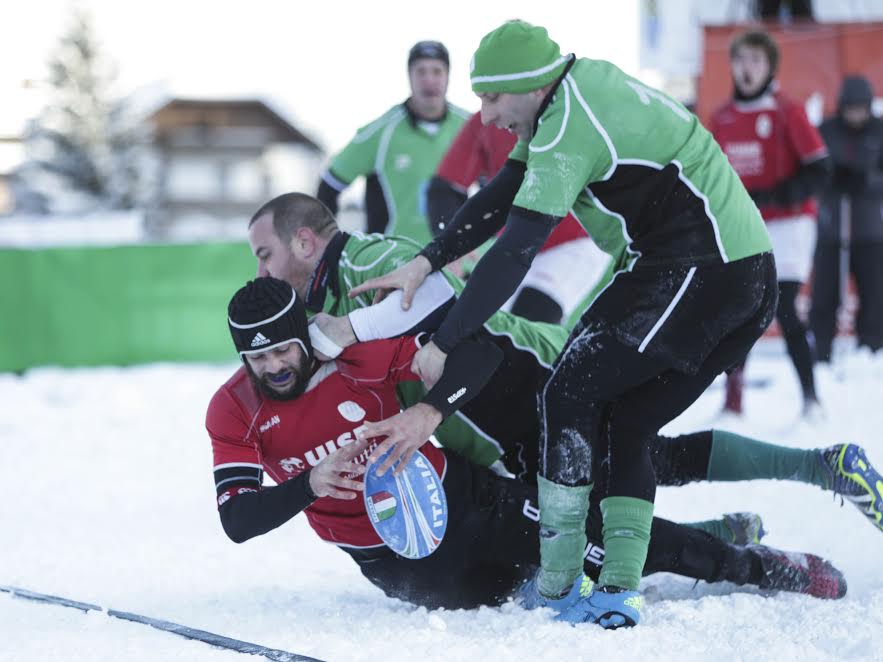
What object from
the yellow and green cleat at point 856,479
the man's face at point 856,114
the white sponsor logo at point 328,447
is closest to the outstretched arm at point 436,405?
the white sponsor logo at point 328,447

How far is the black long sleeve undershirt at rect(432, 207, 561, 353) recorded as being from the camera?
2.73 metres

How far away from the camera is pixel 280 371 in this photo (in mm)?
3033

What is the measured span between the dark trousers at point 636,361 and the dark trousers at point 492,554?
324mm

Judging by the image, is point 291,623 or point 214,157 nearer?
point 291,623

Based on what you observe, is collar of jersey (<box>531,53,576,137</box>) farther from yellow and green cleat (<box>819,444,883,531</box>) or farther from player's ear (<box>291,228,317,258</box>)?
yellow and green cleat (<box>819,444,883,531</box>)

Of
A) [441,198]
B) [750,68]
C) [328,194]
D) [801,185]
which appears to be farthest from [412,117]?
[801,185]

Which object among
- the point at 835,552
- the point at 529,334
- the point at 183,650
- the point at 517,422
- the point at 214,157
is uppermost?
the point at 529,334

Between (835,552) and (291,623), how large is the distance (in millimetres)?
1932

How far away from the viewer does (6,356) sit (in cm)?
1020

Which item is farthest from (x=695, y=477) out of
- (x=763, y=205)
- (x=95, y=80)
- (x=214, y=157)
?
(x=214, y=157)

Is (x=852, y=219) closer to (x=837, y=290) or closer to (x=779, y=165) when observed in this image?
(x=837, y=290)

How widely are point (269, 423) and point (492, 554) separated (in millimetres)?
778

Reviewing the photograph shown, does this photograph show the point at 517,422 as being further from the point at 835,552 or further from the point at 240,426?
the point at 835,552

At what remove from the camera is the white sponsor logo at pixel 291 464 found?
316 cm
